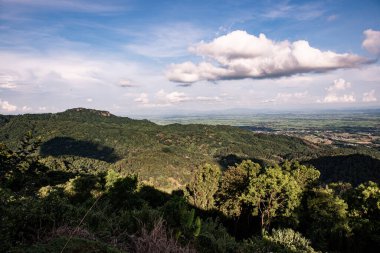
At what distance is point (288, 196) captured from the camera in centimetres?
3662

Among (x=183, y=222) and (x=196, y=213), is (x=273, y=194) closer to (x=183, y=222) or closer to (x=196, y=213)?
(x=196, y=213)

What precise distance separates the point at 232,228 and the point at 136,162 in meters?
124

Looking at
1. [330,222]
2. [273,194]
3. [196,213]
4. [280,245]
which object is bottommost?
[196,213]

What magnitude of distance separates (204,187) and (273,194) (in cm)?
1317

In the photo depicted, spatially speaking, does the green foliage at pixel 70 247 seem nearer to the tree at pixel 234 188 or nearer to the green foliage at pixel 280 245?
the green foliage at pixel 280 245

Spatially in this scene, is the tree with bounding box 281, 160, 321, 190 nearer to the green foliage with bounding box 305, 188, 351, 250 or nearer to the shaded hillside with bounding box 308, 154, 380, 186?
the green foliage with bounding box 305, 188, 351, 250

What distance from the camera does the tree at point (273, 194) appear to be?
36531mm

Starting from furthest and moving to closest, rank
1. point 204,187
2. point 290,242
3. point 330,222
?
point 204,187 < point 330,222 < point 290,242

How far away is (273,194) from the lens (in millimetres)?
37500

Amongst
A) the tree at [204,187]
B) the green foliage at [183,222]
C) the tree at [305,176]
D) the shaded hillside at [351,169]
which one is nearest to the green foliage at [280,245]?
the green foliage at [183,222]

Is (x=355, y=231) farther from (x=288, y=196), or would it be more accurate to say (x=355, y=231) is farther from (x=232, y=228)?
(x=232, y=228)

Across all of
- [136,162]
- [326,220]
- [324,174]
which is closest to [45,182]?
[326,220]

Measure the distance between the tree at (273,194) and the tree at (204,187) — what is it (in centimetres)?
848

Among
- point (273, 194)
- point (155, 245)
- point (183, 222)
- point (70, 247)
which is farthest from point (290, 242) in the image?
point (273, 194)
